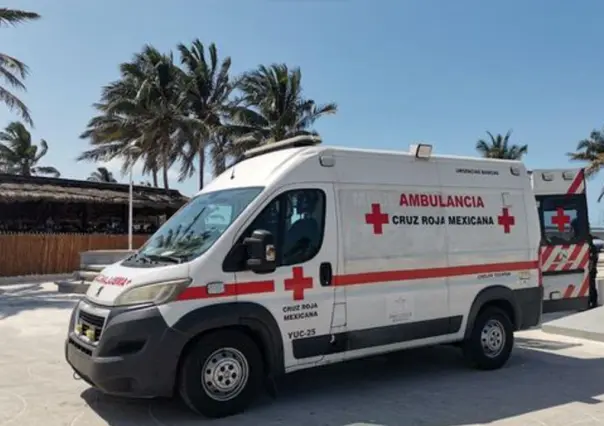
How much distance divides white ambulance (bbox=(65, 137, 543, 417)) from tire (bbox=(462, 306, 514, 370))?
0.07 ft

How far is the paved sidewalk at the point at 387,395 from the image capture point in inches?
217

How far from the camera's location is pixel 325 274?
20.0 ft

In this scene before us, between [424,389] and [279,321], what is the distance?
1.95 meters

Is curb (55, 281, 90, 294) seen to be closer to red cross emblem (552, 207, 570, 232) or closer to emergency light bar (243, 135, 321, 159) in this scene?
emergency light bar (243, 135, 321, 159)

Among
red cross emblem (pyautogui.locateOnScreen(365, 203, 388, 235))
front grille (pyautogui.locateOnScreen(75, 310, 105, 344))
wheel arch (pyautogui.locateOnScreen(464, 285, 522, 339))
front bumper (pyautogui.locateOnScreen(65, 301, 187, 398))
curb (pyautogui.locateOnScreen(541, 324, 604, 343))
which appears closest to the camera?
front bumper (pyautogui.locateOnScreen(65, 301, 187, 398))

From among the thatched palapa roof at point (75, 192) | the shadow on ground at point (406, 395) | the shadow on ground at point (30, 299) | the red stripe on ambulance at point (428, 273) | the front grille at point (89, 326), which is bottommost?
the shadow on ground at point (406, 395)

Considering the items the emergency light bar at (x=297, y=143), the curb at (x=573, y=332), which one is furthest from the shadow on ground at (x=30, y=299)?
the curb at (x=573, y=332)

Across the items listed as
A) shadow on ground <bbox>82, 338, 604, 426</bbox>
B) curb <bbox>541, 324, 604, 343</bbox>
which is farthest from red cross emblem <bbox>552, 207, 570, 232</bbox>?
shadow on ground <bbox>82, 338, 604, 426</bbox>

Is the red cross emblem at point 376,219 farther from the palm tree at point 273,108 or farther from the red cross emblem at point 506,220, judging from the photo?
the palm tree at point 273,108

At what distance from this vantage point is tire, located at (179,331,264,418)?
17.5ft

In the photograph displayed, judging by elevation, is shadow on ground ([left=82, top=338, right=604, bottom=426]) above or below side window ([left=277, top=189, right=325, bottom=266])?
below

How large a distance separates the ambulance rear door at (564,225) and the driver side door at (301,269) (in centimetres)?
579

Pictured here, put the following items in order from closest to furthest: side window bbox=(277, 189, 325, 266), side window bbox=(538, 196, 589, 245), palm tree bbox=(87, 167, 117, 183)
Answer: side window bbox=(277, 189, 325, 266), side window bbox=(538, 196, 589, 245), palm tree bbox=(87, 167, 117, 183)

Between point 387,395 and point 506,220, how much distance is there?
2852mm
